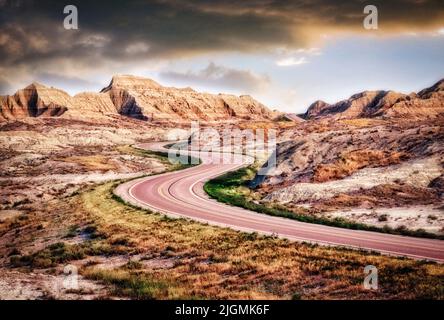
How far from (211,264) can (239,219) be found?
464 inches

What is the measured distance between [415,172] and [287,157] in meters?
20.3

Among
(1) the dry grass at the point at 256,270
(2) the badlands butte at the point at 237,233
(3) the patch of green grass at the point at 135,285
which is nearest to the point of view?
(1) the dry grass at the point at 256,270

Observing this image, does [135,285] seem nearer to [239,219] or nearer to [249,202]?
[239,219]

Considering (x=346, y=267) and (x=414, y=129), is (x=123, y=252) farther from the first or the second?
(x=414, y=129)

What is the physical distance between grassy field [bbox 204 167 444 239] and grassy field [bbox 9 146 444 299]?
23.6 feet

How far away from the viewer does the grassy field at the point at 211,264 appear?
14.7m

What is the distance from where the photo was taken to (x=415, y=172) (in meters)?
38.4

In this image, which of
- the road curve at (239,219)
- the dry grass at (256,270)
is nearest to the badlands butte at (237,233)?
the dry grass at (256,270)

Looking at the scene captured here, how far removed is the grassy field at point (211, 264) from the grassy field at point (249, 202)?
284 inches

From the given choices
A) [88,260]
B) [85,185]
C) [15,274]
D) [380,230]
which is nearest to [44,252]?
[88,260]

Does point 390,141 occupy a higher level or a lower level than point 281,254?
higher

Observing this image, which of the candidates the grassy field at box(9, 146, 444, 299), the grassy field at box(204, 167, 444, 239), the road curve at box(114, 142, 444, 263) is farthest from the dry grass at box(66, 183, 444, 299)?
the grassy field at box(204, 167, 444, 239)

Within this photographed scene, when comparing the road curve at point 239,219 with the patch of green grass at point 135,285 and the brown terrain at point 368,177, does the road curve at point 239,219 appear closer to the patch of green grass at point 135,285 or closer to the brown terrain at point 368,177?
the brown terrain at point 368,177

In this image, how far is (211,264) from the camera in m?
19.6
